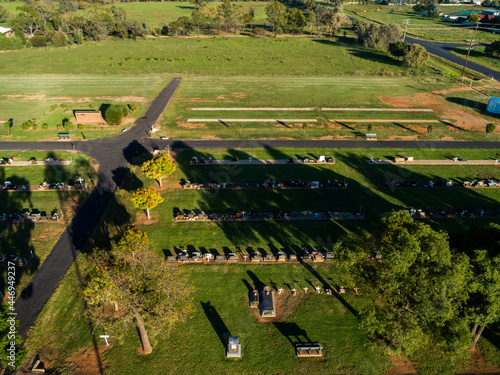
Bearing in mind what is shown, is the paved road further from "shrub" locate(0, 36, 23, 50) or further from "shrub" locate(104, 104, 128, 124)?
"shrub" locate(0, 36, 23, 50)

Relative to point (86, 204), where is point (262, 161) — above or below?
above

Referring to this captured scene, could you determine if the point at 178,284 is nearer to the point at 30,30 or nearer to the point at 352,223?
the point at 352,223

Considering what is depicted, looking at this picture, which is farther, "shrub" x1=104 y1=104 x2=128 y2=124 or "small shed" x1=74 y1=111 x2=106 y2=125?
"small shed" x1=74 y1=111 x2=106 y2=125

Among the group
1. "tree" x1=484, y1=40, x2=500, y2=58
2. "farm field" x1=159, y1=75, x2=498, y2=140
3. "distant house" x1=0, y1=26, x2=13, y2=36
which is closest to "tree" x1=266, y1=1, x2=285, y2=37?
"farm field" x1=159, y1=75, x2=498, y2=140

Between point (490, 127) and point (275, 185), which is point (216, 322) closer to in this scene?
point (275, 185)

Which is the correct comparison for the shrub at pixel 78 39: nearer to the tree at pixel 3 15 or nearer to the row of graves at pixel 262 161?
the tree at pixel 3 15

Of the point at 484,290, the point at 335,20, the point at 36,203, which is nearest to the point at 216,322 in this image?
the point at 484,290

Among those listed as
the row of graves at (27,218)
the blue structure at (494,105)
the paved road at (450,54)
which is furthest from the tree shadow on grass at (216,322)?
the paved road at (450,54)
